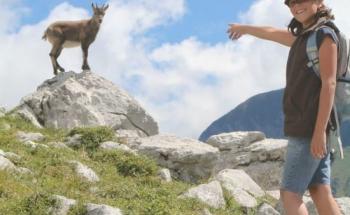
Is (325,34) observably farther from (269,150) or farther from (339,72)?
(269,150)

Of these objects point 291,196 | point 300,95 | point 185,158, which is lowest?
point 291,196

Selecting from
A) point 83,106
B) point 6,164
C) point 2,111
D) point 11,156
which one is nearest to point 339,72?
point 6,164

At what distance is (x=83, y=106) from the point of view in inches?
914

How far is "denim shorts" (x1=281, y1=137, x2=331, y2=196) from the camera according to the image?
614 cm

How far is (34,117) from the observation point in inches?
874

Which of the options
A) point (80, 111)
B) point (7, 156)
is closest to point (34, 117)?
point (80, 111)

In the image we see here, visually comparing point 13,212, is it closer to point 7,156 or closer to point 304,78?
point 7,156

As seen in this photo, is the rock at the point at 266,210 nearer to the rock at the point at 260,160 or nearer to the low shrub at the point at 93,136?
the low shrub at the point at 93,136

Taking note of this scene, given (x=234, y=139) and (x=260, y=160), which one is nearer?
(x=260, y=160)

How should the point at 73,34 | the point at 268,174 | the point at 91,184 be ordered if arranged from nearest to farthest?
the point at 91,184 → the point at 268,174 → the point at 73,34

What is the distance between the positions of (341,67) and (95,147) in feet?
42.0

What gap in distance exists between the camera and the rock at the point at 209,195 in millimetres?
13688

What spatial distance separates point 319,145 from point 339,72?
0.74 m

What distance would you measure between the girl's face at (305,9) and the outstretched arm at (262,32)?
2.04ft
